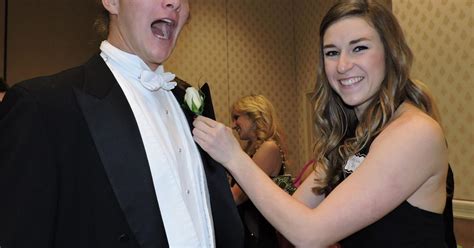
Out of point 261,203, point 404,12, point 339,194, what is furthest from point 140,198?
point 404,12

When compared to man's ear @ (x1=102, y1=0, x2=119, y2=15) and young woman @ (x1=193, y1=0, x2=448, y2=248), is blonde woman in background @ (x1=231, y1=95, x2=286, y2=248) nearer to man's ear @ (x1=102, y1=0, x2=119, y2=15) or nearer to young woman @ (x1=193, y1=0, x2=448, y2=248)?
young woman @ (x1=193, y1=0, x2=448, y2=248)

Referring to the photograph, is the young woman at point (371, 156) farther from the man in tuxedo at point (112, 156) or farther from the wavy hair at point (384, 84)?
the man in tuxedo at point (112, 156)

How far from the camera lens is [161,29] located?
1.35 m

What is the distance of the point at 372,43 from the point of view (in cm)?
150

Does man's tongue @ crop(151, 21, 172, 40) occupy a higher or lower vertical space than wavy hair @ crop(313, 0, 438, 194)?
higher

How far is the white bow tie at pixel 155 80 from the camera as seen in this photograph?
1288mm

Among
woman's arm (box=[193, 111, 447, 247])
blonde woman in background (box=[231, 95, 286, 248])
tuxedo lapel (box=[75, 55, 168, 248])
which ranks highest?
tuxedo lapel (box=[75, 55, 168, 248])

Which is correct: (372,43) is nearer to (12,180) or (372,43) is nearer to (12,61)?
(12,180)

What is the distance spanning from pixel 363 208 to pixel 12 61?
16.1ft

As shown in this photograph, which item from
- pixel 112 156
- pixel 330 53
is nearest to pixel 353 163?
pixel 330 53

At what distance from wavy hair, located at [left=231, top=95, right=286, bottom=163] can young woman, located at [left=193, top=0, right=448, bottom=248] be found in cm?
165

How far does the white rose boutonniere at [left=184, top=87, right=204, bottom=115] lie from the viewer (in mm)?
1334

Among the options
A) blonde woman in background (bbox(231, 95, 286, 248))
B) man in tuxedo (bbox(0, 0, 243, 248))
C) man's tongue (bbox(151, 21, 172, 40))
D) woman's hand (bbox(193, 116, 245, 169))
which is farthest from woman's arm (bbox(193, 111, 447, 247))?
blonde woman in background (bbox(231, 95, 286, 248))

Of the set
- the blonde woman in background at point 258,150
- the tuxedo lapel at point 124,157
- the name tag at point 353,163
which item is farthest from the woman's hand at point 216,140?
the blonde woman in background at point 258,150
